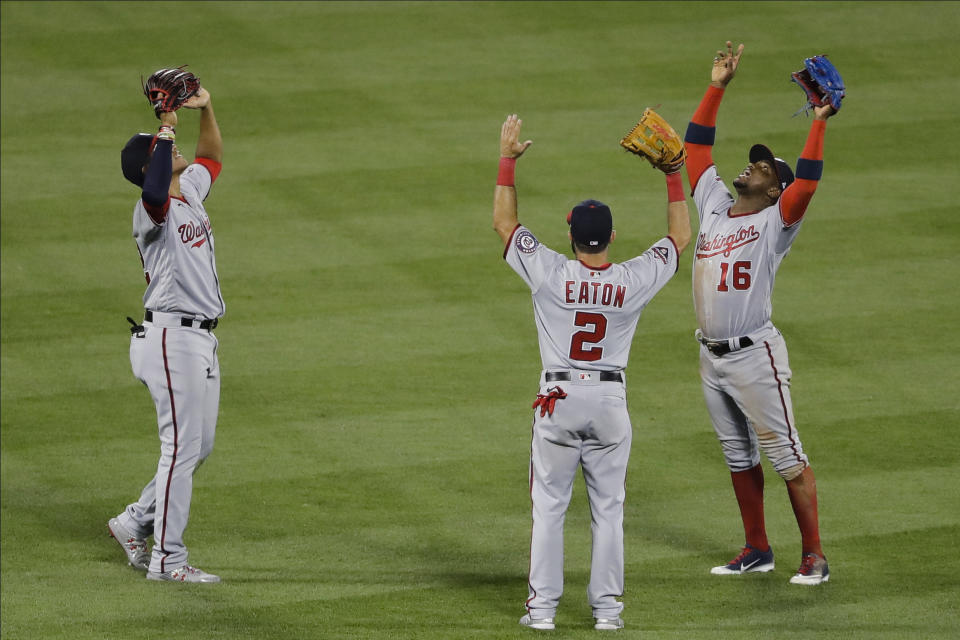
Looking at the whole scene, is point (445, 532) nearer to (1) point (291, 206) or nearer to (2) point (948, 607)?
(2) point (948, 607)

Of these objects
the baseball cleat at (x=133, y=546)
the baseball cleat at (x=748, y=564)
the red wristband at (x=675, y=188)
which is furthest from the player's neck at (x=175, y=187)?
the baseball cleat at (x=748, y=564)

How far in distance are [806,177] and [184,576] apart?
340 cm

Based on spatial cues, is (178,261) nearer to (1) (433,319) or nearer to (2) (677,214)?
(2) (677,214)

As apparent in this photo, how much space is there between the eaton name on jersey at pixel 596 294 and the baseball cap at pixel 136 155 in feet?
7.05

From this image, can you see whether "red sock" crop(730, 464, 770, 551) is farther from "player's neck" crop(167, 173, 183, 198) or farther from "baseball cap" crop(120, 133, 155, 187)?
"baseball cap" crop(120, 133, 155, 187)

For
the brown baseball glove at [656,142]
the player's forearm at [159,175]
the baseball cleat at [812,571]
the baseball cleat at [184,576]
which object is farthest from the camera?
the baseball cleat at [184,576]

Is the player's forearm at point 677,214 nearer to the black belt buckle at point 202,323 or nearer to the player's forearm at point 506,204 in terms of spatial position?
the player's forearm at point 506,204

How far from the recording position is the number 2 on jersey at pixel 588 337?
5660mm

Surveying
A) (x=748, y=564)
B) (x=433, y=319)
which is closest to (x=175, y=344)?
(x=748, y=564)

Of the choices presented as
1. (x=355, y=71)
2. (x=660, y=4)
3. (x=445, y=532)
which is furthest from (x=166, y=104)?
(x=660, y=4)

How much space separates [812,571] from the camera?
20.6 feet

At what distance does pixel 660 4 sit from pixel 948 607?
12.4 metres

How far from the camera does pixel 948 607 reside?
596cm

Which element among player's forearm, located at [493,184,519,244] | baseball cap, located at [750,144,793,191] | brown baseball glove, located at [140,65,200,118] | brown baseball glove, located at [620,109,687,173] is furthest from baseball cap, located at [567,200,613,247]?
brown baseball glove, located at [140,65,200,118]
